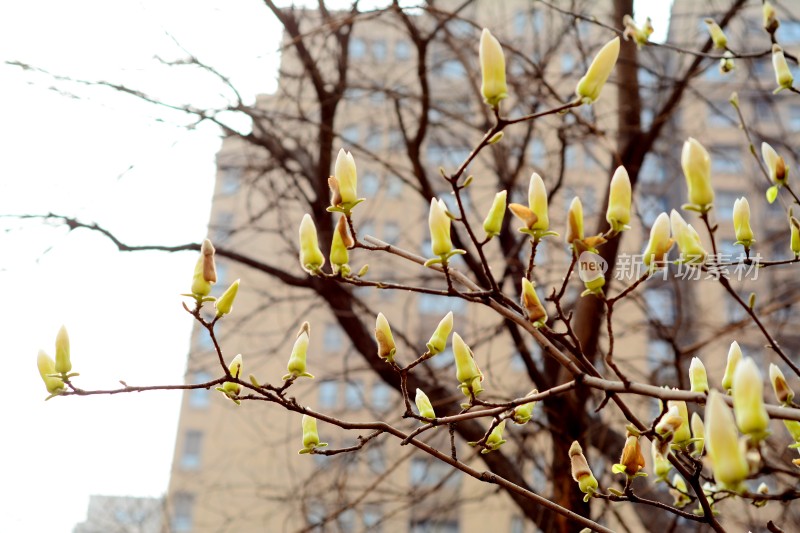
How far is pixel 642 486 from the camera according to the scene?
3275 millimetres

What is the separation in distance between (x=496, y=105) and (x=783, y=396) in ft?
1.85

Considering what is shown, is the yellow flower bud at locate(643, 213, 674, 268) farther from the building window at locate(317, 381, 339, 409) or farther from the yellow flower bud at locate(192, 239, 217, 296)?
the building window at locate(317, 381, 339, 409)

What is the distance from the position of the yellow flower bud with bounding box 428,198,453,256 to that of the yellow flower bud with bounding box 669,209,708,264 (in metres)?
0.31

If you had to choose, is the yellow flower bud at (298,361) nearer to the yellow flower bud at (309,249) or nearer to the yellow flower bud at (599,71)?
the yellow flower bud at (309,249)

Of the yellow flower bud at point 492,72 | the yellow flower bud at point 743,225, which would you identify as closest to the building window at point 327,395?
the yellow flower bud at point 743,225

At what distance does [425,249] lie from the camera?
46.1 ft

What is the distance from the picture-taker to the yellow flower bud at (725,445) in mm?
691

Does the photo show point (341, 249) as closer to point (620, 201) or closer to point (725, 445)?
point (620, 201)

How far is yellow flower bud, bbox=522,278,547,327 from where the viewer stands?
1.02 m

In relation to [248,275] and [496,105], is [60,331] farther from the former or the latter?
[248,275]

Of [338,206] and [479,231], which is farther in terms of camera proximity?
[479,231]

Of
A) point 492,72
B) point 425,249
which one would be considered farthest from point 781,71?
point 425,249

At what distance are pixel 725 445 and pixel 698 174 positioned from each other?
37cm

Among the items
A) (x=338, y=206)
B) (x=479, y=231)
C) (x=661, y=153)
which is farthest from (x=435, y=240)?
(x=479, y=231)
